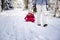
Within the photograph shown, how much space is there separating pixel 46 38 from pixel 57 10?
9.05 ft

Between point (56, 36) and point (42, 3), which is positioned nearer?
point (56, 36)

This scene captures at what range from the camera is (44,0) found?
4.00 meters

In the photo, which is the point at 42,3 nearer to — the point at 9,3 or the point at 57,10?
the point at 57,10

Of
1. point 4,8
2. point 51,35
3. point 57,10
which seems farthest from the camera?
point 4,8

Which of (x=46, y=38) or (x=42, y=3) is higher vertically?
(x=42, y=3)

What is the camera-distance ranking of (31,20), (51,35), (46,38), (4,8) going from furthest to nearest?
(4,8), (31,20), (51,35), (46,38)

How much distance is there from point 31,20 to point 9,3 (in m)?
5.04

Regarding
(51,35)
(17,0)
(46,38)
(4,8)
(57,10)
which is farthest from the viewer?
(17,0)

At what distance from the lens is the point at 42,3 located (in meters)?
3.96

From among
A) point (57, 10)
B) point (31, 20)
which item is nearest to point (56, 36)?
point (31, 20)

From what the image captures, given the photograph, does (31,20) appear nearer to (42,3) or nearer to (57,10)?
(42,3)

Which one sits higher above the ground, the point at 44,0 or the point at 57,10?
the point at 44,0

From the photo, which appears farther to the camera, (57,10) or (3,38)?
(57,10)

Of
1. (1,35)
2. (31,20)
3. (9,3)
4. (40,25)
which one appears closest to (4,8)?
(9,3)
